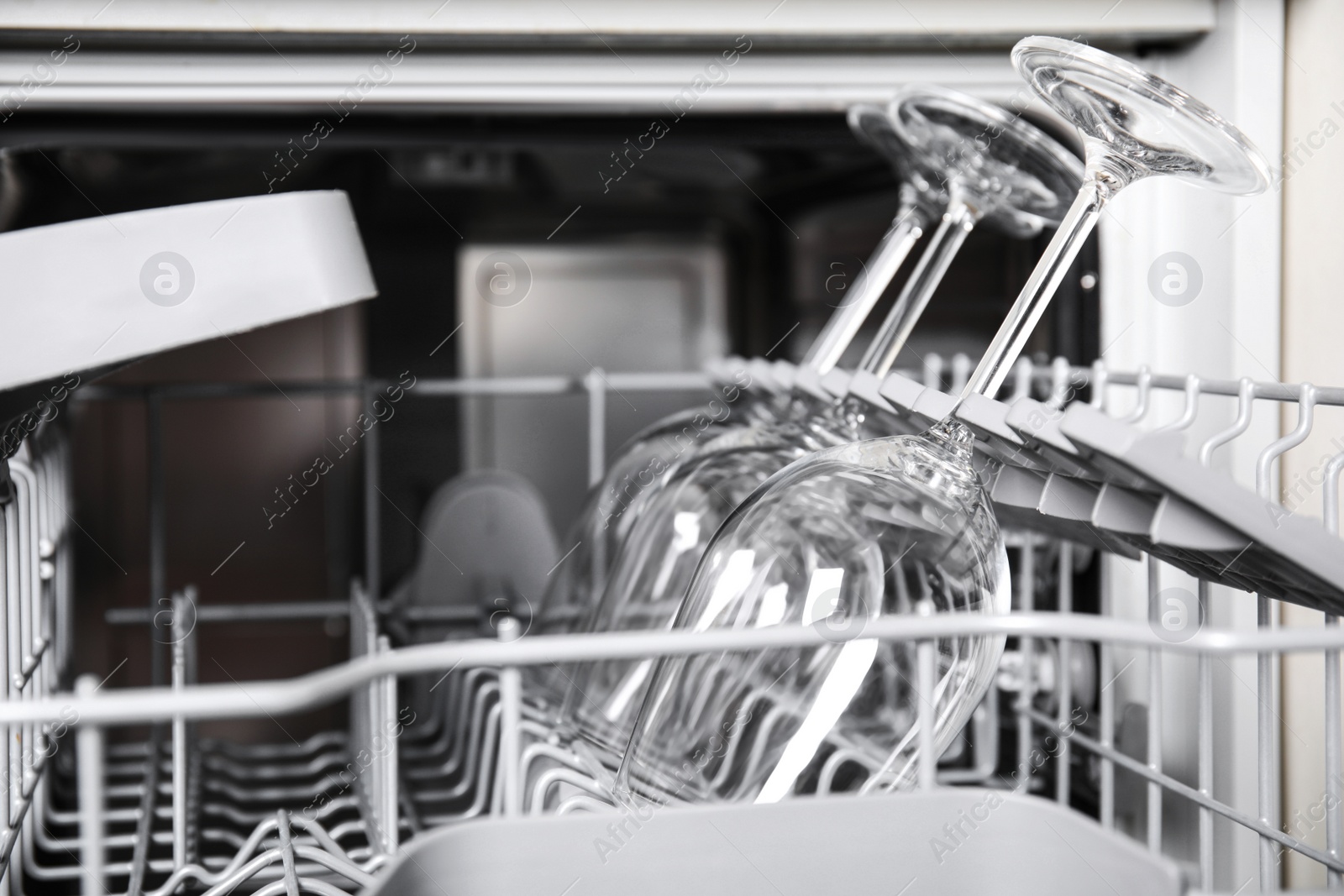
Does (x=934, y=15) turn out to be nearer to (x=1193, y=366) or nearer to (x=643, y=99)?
(x=643, y=99)

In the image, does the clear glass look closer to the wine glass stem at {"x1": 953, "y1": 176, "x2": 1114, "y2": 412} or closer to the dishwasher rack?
the dishwasher rack

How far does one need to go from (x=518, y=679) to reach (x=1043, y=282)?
295 millimetres

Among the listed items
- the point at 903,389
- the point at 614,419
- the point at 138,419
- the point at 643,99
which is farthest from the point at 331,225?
the point at 138,419

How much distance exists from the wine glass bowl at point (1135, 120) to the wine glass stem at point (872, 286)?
0.69ft

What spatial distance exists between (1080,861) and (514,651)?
Result: 19 cm

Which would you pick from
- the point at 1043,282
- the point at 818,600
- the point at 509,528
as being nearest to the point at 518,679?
the point at 818,600

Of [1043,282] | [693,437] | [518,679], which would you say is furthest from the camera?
[693,437]

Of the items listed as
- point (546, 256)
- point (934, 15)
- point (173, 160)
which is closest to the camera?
point (934, 15)

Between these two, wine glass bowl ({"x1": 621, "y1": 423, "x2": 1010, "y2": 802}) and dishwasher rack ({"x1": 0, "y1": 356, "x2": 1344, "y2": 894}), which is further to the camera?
wine glass bowl ({"x1": 621, "y1": 423, "x2": 1010, "y2": 802})

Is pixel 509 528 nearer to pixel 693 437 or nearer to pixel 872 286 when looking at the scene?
pixel 693 437

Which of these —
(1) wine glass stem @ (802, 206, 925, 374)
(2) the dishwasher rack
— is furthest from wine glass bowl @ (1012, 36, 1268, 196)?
(1) wine glass stem @ (802, 206, 925, 374)

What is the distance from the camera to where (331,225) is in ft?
1.30

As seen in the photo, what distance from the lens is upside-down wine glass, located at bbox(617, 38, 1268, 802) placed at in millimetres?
465

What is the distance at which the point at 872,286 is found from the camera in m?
0.71
